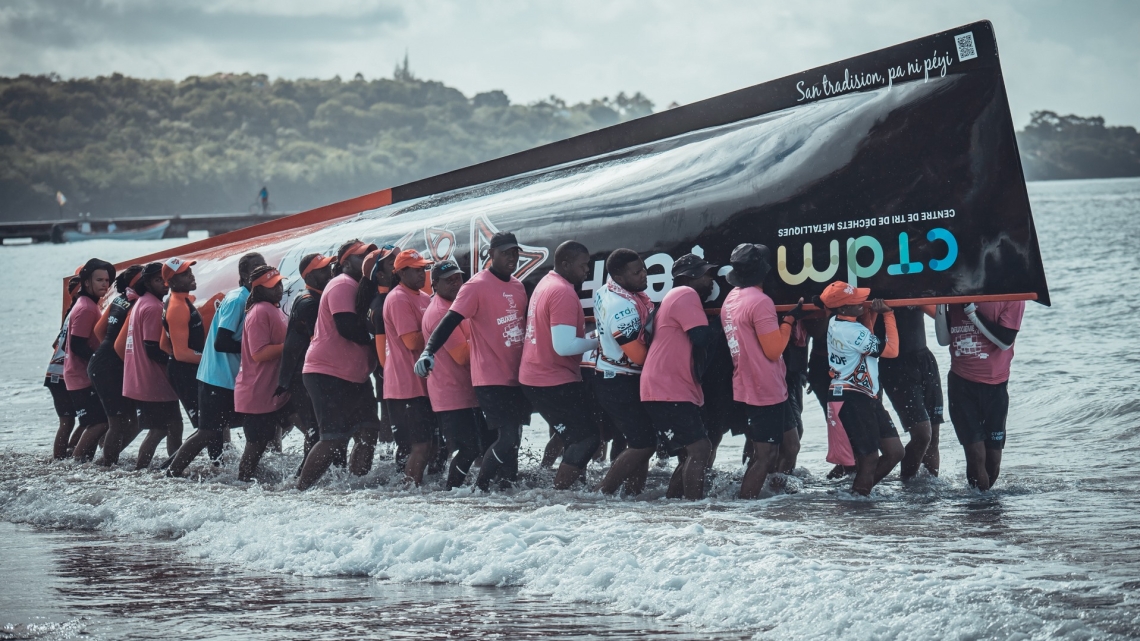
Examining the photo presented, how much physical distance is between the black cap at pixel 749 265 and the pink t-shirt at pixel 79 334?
6.32 m

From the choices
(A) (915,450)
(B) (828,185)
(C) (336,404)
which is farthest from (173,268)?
(A) (915,450)

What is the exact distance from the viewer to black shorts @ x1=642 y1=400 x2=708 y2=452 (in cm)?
662

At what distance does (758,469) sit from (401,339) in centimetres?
260

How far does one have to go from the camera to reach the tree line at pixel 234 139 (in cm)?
10588

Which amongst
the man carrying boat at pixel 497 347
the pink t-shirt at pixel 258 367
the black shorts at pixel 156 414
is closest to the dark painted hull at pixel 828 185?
the man carrying boat at pixel 497 347

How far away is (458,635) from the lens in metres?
4.46

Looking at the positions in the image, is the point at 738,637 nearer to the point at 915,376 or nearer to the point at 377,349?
the point at 915,376

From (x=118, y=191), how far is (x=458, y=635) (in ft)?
364

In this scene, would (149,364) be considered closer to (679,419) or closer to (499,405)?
(499,405)

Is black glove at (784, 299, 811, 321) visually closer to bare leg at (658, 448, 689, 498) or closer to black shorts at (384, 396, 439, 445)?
bare leg at (658, 448, 689, 498)

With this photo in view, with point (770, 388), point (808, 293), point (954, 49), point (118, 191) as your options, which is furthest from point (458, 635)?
point (118, 191)

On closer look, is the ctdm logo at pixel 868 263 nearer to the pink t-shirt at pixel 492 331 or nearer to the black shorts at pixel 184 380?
the pink t-shirt at pixel 492 331

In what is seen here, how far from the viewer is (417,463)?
7711 millimetres

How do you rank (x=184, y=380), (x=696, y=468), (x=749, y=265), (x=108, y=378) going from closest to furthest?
(x=749, y=265), (x=696, y=468), (x=184, y=380), (x=108, y=378)
